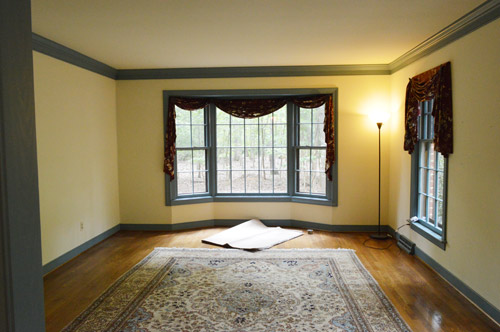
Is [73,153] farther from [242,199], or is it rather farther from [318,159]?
[318,159]

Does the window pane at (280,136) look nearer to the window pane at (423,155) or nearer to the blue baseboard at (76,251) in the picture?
A: the window pane at (423,155)

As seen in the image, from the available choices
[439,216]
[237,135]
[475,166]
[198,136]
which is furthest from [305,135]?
[475,166]

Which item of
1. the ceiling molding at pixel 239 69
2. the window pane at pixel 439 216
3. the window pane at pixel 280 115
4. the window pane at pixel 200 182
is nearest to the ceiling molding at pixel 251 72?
the ceiling molding at pixel 239 69

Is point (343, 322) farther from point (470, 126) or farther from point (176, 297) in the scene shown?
point (470, 126)

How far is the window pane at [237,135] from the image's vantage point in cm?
646

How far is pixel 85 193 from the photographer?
5145 millimetres

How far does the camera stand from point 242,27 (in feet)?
12.5

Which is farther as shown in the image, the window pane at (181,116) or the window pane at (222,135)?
the window pane at (222,135)

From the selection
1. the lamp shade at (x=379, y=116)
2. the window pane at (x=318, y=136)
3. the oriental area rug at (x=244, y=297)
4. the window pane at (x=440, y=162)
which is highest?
the lamp shade at (x=379, y=116)

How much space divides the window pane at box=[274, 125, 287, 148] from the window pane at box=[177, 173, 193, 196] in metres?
1.64

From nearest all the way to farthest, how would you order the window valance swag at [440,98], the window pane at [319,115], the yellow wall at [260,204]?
the window valance swag at [440,98] < the yellow wall at [260,204] < the window pane at [319,115]

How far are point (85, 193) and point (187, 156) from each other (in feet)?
6.03

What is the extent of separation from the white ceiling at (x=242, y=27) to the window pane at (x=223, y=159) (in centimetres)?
171

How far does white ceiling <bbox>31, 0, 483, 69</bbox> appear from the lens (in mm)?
3186
